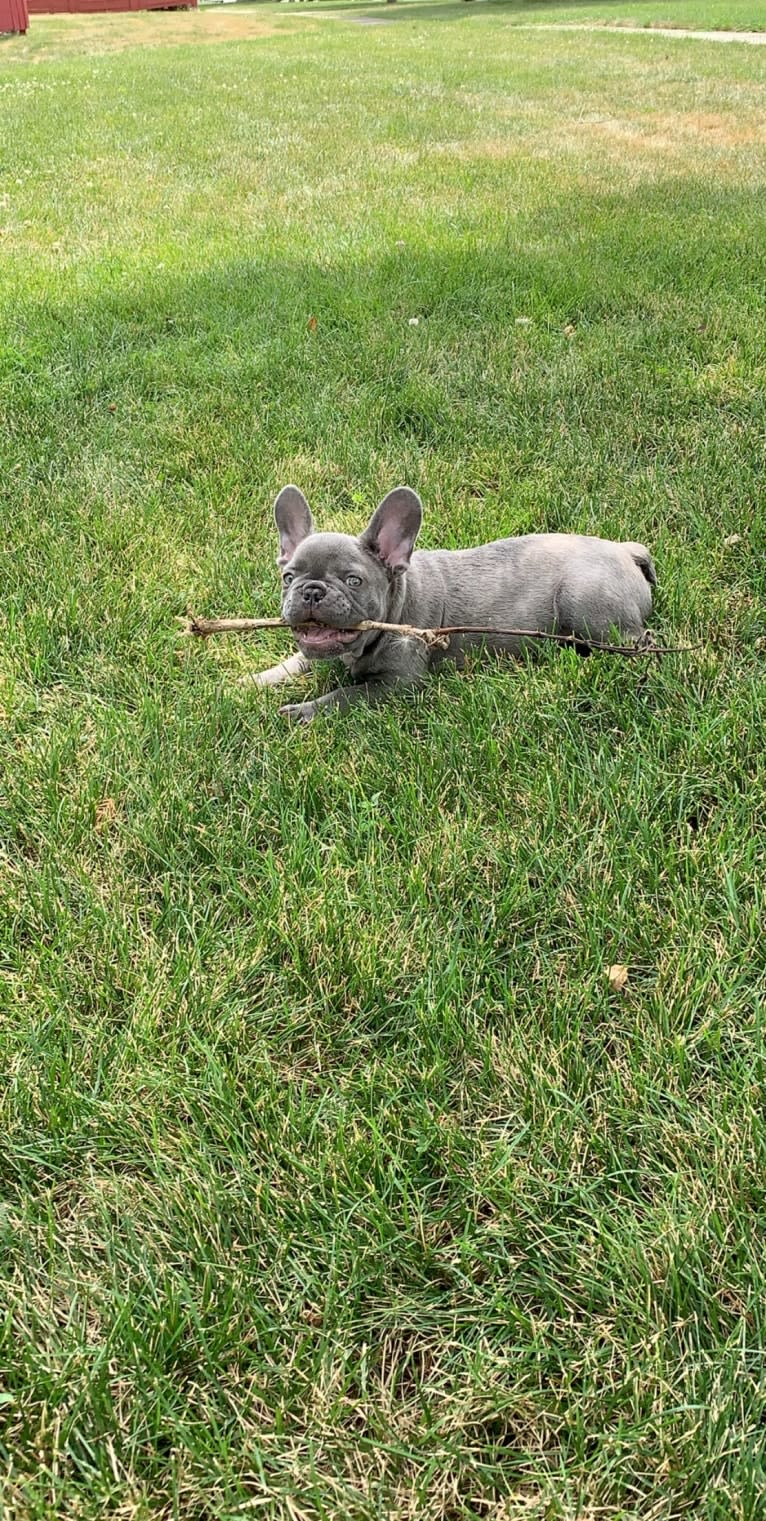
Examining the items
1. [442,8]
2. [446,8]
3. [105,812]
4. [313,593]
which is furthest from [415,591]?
[442,8]

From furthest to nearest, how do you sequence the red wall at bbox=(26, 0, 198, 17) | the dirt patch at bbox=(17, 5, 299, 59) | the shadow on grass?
the red wall at bbox=(26, 0, 198, 17) → the shadow on grass → the dirt patch at bbox=(17, 5, 299, 59)

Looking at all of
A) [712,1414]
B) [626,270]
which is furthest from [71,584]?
[626,270]

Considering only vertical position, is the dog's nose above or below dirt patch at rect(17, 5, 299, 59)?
below

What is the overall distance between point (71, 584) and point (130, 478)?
105 cm

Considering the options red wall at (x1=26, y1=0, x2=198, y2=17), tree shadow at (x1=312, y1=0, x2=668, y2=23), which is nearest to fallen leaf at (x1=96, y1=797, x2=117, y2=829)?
tree shadow at (x1=312, y1=0, x2=668, y2=23)

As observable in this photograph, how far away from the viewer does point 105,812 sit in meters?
2.71

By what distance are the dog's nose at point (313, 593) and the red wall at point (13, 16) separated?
3771 centimetres

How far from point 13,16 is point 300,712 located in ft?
126

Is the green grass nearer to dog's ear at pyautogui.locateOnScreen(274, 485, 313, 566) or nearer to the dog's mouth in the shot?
dog's ear at pyautogui.locateOnScreen(274, 485, 313, 566)

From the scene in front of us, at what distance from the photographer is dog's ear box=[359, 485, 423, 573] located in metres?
3.00

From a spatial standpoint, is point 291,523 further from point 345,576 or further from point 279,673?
point 279,673

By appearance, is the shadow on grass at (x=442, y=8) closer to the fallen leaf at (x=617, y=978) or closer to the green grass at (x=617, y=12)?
the green grass at (x=617, y=12)

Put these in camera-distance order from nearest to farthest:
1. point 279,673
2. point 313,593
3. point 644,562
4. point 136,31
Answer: point 313,593 → point 279,673 → point 644,562 → point 136,31

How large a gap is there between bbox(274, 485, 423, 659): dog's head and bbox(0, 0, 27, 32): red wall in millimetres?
37532
